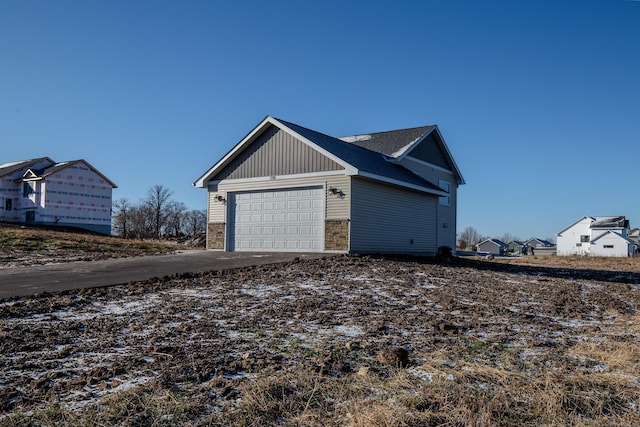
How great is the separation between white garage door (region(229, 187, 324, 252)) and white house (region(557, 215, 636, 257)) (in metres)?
43.4

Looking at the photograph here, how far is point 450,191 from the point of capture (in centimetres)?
2122

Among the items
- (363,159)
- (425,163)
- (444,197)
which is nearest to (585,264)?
(444,197)

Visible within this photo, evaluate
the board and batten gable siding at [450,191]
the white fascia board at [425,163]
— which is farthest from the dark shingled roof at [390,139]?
the board and batten gable siding at [450,191]

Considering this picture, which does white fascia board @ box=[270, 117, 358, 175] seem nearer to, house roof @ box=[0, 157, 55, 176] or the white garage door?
the white garage door

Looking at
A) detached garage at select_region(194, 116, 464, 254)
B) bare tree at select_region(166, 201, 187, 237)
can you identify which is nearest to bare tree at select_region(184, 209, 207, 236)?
bare tree at select_region(166, 201, 187, 237)

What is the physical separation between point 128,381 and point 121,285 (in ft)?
15.8

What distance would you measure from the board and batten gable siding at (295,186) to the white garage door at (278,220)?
0.18 metres

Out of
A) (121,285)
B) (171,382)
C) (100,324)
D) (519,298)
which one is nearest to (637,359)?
(519,298)

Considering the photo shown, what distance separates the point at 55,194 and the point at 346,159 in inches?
1171

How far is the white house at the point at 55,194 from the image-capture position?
115 ft

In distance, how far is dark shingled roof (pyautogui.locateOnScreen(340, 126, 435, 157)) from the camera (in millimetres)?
18573

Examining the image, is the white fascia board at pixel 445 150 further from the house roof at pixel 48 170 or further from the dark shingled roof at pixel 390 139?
the house roof at pixel 48 170

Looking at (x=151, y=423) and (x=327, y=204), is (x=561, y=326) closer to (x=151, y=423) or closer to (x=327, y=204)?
(x=151, y=423)

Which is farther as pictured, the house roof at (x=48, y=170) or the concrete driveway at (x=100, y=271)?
the house roof at (x=48, y=170)
